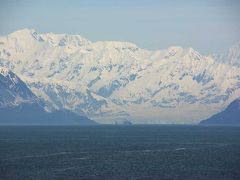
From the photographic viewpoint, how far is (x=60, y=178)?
196500 mm

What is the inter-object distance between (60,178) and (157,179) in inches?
921

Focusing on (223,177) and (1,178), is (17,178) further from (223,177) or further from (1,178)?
(223,177)

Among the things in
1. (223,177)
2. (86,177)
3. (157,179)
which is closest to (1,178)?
(86,177)

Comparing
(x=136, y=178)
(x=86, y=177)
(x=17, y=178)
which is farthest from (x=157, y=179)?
(x=17, y=178)

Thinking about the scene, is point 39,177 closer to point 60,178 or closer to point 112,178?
point 60,178

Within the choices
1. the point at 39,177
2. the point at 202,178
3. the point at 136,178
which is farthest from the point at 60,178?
the point at 202,178

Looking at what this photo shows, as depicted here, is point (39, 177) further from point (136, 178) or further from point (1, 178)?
point (136, 178)

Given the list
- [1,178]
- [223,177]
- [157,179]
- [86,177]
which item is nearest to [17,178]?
[1,178]

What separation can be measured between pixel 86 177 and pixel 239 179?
37.2 meters

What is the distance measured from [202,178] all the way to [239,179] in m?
9.19

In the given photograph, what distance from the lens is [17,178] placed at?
7707 inches

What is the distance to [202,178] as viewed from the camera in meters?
198

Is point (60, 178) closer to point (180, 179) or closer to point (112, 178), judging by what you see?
point (112, 178)

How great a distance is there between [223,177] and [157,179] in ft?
55.0
